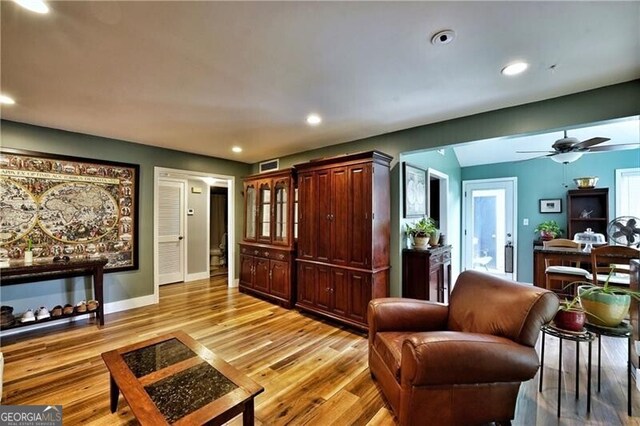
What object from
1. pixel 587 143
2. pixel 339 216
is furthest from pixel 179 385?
pixel 587 143

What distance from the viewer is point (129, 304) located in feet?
13.0

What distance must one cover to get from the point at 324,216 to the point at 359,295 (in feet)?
3.56

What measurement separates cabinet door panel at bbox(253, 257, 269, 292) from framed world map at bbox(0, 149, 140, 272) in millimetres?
1771

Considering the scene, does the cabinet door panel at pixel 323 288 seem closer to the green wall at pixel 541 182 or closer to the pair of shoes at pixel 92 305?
the pair of shoes at pixel 92 305

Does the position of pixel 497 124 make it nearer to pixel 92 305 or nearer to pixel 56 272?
pixel 92 305

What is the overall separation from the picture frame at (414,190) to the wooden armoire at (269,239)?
164cm

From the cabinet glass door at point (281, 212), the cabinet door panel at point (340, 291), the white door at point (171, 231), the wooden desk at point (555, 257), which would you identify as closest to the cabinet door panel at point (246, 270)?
the cabinet glass door at point (281, 212)

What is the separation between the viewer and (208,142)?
13.1 feet

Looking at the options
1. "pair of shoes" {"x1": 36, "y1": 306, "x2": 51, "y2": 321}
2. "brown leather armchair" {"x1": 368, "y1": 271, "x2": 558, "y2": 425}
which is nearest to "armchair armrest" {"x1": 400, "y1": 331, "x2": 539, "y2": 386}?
"brown leather armchair" {"x1": 368, "y1": 271, "x2": 558, "y2": 425}

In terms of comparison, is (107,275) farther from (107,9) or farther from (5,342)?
(107,9)

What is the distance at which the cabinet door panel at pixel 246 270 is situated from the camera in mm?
4684

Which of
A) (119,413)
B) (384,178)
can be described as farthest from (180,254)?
(384,178)

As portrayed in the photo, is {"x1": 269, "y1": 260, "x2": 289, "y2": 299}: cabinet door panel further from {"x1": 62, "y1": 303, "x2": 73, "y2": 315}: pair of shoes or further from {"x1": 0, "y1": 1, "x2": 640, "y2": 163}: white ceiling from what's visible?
{"x1": 62, "y1": 303, "x2": 73, "y2": 315}: pair of shoes

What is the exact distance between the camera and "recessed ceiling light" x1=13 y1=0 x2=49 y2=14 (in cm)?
136
